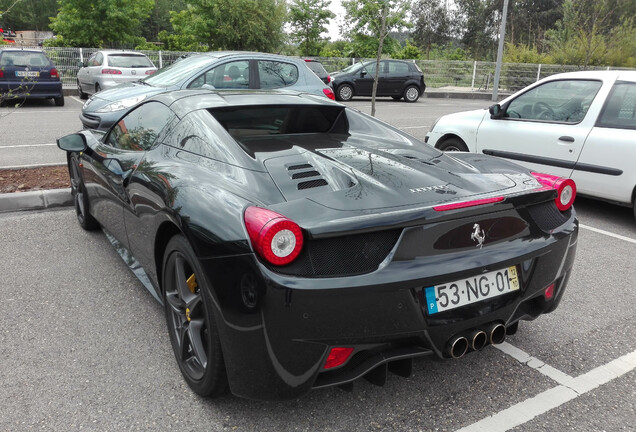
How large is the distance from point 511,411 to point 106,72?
1381 centimetres

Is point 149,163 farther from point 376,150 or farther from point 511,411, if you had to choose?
point 511,411

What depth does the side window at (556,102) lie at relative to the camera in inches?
223

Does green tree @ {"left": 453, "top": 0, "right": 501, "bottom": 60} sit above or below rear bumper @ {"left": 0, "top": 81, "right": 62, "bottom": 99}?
above

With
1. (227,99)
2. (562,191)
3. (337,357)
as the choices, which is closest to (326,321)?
(337,357)

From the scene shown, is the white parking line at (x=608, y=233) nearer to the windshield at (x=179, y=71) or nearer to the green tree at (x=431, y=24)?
the windshield at (x=179, y=71)

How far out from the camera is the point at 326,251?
2.10 meters

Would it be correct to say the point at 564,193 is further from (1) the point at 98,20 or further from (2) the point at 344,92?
(1) the point at 98,20

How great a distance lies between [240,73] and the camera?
8.02 meters

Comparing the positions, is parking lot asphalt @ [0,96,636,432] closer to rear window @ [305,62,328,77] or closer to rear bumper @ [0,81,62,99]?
rear bumper @ [0,81,62,99]

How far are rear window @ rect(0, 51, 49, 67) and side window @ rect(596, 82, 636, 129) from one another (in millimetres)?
13862

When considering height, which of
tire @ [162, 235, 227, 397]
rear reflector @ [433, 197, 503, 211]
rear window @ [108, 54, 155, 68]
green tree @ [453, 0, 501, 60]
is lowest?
tire @ [162, 235, 227, 397]

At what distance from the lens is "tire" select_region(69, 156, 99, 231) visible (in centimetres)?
460

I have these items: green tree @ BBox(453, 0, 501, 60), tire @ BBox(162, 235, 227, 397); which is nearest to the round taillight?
tire @ BBox(162, 235, 227, 397)

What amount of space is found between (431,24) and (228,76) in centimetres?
5813
